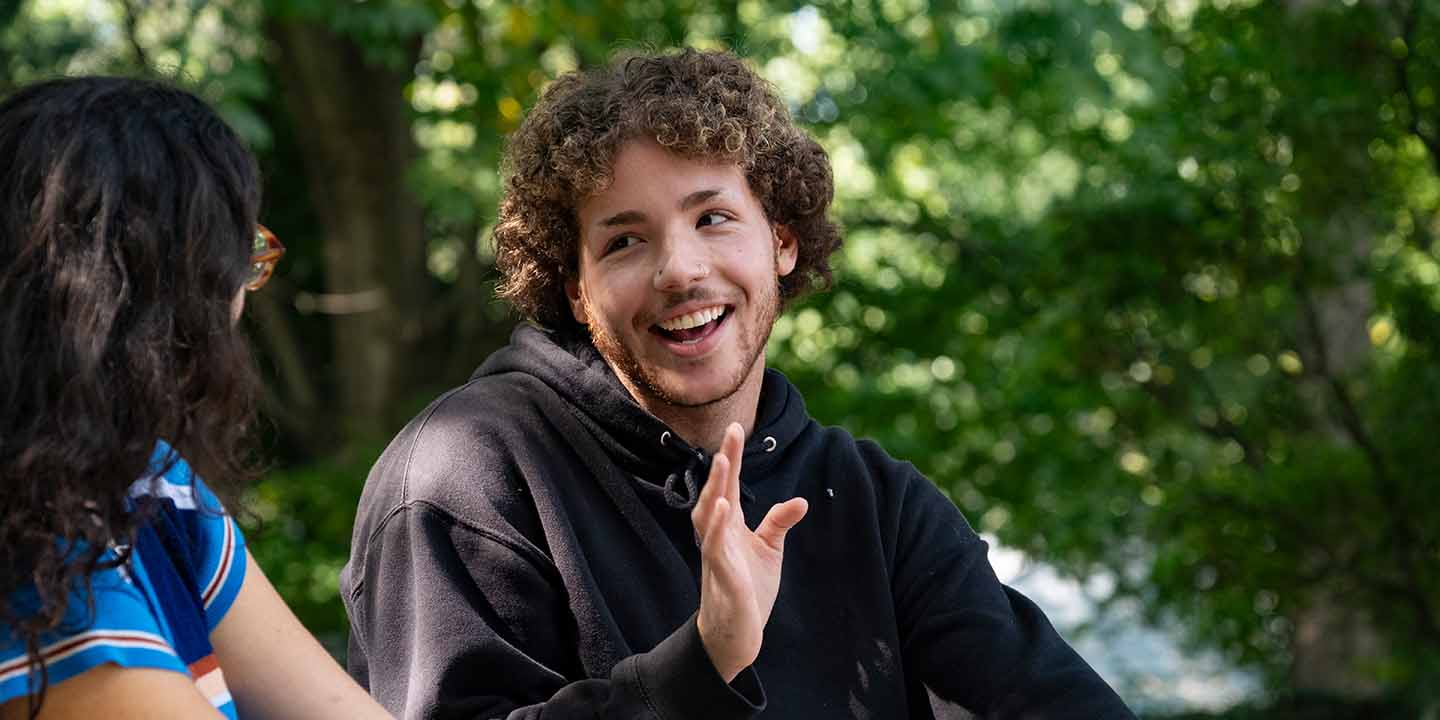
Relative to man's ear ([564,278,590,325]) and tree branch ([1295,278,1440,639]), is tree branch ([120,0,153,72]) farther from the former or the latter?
tree branch ([1295,278,1440,639])

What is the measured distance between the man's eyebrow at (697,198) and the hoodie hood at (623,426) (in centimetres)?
26

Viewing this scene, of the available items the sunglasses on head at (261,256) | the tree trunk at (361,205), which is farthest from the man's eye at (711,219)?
the tree trunk at (361,205)

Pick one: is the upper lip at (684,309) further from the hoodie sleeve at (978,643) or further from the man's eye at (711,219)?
the hoodie sleeve at (978,643)

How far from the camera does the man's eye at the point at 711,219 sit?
2283 mm

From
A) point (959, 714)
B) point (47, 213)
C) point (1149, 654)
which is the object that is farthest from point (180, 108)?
point (1149, 654)

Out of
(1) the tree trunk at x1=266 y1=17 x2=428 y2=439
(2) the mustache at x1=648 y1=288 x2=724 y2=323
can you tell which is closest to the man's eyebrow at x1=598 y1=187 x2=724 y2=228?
(2) the mustache at x1=648 y1=288 x2=724 y2=323

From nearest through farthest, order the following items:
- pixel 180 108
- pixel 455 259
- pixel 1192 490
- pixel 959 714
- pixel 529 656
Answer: pixel 180 108, pixel 529 656, pixel 959 714, pixel 1192 490, pixel 455 259

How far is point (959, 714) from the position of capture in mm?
2260

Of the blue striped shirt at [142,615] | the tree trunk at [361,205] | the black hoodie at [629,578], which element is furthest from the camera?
the tree trunk at [361,205]

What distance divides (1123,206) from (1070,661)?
11.3 ft

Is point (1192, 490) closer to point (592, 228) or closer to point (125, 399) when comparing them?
point (592, 228)

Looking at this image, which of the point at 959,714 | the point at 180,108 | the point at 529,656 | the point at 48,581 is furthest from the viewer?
the point at 959,714

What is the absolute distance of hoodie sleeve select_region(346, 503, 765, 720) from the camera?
72.4 inches

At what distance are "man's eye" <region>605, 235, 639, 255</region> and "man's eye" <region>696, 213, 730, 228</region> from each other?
94 mm
